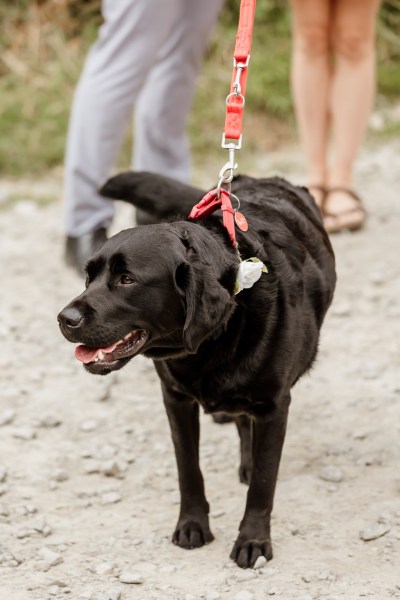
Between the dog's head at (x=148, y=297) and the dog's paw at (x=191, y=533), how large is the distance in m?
0.61

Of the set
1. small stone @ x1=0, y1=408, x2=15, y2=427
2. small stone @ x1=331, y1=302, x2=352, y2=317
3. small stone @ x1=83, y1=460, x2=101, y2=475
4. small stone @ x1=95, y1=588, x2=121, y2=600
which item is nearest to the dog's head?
small stone @ x1=95, y1=588, x2=121, y2=600

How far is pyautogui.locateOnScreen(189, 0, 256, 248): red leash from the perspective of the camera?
2.41 meters

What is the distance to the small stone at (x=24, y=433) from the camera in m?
3.26

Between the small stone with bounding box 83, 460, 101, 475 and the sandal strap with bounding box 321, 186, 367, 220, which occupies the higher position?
the sandal strap with bounding box 321, 186, 367, 220

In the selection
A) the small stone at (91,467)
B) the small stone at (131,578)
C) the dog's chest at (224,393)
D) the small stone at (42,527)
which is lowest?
the small stone at (91,467)

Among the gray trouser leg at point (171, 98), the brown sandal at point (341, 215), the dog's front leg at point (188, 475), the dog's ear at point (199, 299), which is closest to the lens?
the dog's ear at point (199, 299)

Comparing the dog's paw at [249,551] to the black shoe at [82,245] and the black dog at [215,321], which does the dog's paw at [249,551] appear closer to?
Result: the black dog at [215,321]

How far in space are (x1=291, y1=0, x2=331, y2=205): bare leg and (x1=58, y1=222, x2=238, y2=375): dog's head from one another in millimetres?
2742

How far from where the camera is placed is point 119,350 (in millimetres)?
2273

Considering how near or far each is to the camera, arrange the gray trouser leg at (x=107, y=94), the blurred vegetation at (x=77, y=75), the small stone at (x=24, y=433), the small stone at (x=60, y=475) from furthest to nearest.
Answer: the blurred vegetation at (x=77, y=75), the gray trouser leg at (x=107, y=94), the small stone at (x=24, y=433), the small stone at (x=60, y=475)

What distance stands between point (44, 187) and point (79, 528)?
3.80 metres

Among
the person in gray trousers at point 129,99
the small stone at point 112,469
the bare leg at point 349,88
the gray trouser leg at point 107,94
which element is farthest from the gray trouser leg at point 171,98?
the small stone at point 112,469

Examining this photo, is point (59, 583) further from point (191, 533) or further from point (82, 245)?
point (82, 245)

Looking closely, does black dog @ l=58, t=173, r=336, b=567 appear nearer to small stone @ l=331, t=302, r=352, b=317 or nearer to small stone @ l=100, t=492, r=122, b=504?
small stone @ l=100, t=492, r=122, b=504
